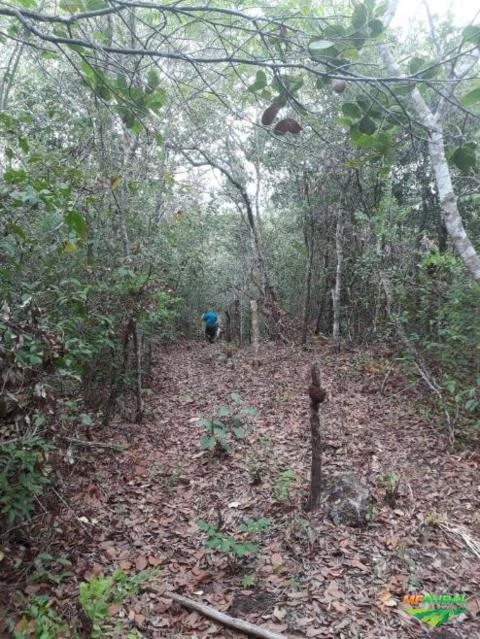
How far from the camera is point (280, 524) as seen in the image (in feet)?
12.5

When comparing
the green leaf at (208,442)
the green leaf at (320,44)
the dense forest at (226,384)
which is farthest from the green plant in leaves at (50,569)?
the green leaf at (320,44)

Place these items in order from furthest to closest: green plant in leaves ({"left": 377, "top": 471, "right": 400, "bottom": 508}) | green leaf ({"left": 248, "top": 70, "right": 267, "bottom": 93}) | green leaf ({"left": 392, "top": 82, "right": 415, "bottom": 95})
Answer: green plant in leaves ({"left": 377, "top": 471, "right": 400, "bottom": 508}) → green leaf ({"left": 248, "top": 70, "right": 267, "bottom": 93}) → green leaf ({"left": 392, "top": 82, "right": 415, "bottom": 95})

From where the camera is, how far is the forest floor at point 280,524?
297cm

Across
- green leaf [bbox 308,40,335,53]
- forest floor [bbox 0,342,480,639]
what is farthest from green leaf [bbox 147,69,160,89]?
forest floor [bbox 0,342,480,639]

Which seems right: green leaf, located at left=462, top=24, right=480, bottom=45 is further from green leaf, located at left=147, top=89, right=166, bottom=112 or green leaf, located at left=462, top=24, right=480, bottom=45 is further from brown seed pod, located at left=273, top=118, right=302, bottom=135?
green leaf, located at left=147, top=89, right=166, bottom=112

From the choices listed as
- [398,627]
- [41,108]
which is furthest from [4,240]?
[41,108]

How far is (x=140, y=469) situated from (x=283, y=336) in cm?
669

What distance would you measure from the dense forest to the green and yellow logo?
0.6 inches

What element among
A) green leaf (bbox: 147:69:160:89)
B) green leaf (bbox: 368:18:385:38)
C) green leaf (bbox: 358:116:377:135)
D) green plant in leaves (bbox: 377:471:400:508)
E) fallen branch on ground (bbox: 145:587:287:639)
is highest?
green leaf (bbox: 147:69:160:89)

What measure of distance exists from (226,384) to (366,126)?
23.2 ft

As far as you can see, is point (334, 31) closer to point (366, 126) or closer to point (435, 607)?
point (366, 126)

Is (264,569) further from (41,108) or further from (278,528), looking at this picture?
(41,108)

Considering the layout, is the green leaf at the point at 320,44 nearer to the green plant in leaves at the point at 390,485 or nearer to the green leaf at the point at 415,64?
the green leaf at the point at 415,64

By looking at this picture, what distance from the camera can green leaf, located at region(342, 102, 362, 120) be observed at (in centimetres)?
163
